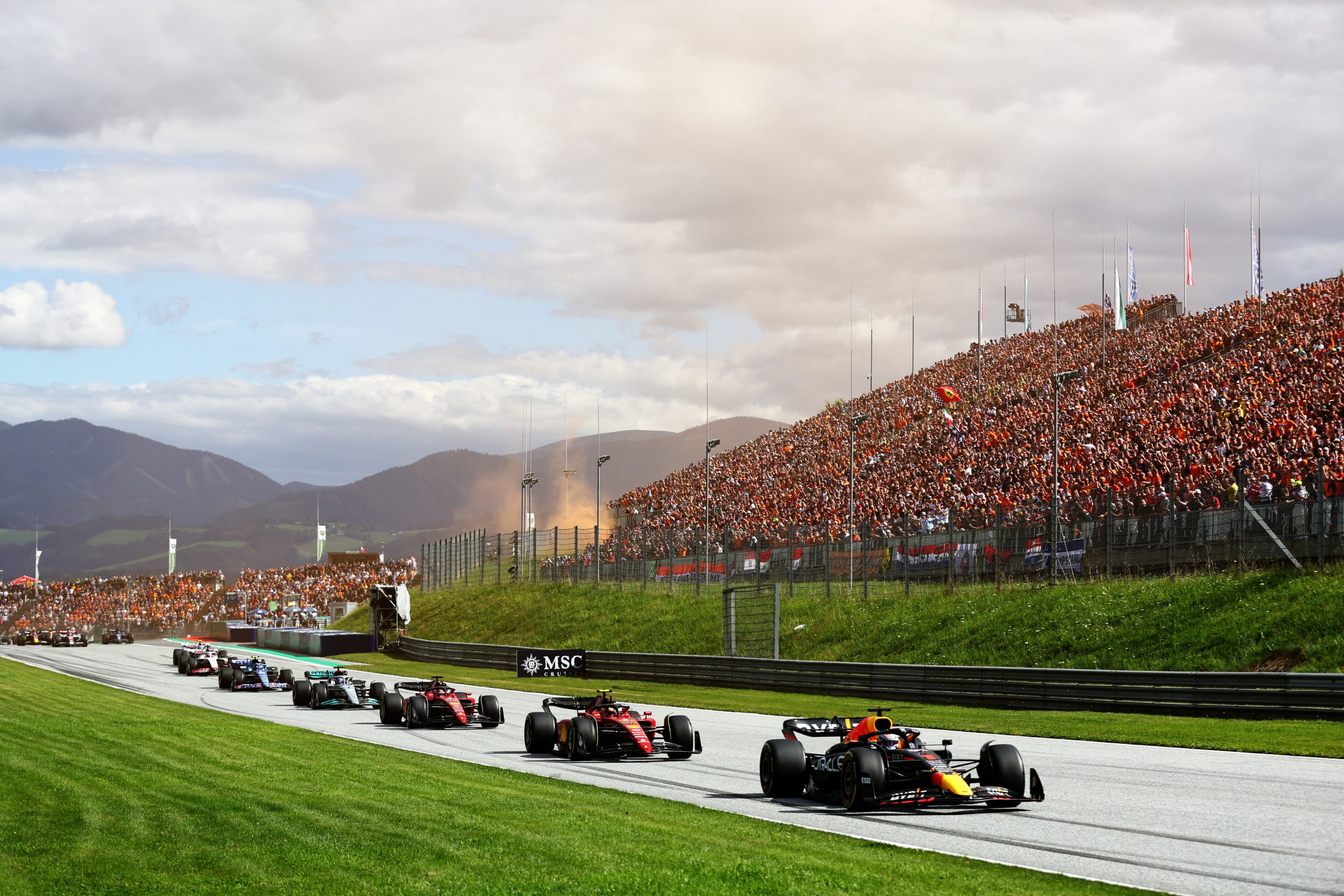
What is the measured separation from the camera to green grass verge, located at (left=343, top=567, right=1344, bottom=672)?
2659 centimetres

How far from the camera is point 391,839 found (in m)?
11.0

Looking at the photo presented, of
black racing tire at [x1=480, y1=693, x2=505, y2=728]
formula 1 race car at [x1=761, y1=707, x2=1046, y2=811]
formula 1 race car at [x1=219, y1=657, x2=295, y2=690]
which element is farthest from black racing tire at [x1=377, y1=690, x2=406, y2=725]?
formula 1 race car at [x1=219, y1=657, x2=295, y2=690]

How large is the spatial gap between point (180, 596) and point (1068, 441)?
269 feet

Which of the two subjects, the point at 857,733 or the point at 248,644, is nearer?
the point at 857,733

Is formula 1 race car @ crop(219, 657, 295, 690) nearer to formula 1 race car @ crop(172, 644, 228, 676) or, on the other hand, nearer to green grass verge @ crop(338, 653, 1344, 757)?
green grass verge @ crop(338, 653, 1344, 757)

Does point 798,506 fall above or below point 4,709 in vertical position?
above

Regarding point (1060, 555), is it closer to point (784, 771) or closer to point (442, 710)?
point (442, 710)

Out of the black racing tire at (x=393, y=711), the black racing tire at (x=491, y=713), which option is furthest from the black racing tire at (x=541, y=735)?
the black racing tire at (x=393, y=711)

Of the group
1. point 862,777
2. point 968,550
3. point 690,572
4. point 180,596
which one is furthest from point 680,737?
point 180,596

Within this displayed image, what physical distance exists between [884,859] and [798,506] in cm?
4044

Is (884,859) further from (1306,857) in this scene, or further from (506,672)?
(506,672)

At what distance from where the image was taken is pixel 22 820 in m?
12.1

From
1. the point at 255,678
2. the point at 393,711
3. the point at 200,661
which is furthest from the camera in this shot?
the point at 200,661

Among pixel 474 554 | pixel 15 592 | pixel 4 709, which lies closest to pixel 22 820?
pixel 4 709
